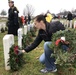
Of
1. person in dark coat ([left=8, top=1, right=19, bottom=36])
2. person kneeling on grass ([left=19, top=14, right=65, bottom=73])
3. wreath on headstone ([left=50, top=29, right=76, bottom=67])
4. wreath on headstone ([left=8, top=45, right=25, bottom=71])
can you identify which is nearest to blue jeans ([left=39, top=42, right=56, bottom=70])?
person kneeling on grass ([left=19, top=14, right=65, bottom=73])

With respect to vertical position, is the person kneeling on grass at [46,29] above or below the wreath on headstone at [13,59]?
above

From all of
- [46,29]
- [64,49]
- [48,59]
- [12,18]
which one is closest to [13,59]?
[48,59]

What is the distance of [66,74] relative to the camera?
472cm

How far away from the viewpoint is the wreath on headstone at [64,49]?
344cm

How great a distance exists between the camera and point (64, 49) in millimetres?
3838

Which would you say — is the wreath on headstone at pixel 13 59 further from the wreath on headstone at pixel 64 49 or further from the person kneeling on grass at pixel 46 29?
the wreath on headstone at pixel 64 49

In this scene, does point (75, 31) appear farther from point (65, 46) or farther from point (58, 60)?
point (58, 60)

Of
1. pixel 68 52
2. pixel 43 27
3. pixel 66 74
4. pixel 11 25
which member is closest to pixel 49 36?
pixel 43 27

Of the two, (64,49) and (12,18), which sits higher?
(12,18)

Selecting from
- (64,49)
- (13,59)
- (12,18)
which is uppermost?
(12,18)

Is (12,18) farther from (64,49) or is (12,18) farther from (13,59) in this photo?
(64,49)

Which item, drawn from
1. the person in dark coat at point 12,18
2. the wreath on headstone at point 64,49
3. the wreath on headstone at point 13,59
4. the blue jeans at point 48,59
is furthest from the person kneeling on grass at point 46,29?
the person in dark coat at point 12,18

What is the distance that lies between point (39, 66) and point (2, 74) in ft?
3.28

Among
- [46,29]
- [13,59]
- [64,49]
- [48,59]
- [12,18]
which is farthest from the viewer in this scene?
[12,18]
